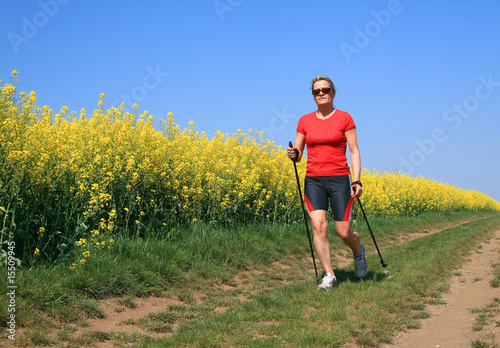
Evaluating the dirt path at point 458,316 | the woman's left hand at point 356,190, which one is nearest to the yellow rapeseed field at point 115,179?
the woman's left hand at point 356,190

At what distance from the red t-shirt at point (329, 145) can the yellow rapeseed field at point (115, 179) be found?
8.68 ft

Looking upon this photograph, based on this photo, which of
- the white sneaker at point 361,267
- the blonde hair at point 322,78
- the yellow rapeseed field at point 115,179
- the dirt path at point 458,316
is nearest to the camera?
the dirt path at point 458,316

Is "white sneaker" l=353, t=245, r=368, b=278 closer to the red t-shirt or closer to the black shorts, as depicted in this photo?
the black shorts

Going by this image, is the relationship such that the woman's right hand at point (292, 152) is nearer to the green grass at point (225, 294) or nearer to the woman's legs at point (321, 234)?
the woman's legs at point (321, 234)

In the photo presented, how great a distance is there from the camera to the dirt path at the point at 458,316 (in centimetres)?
382

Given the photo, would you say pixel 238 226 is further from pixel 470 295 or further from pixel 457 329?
pixel 457 329

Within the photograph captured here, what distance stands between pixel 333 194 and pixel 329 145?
Result: 661 mm

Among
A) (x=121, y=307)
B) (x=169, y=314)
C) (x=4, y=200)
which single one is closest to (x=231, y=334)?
(x=169, y=314)

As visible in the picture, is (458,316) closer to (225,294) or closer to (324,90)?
(225,294)

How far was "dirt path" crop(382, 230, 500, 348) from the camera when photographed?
382cm

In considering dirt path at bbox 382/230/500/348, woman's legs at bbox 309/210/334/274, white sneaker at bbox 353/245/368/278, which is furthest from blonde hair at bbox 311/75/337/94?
dirt path at bbox 382/230/500/348

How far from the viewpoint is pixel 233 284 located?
620 centimetres

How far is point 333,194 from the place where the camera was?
18.4 ft

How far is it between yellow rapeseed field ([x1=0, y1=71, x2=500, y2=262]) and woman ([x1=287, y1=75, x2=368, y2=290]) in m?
2.63
